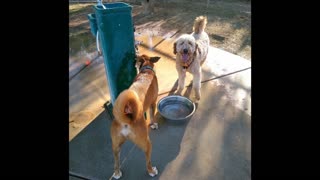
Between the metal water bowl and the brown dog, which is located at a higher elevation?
the brown dog

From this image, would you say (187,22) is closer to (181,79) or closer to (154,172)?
(181,79)

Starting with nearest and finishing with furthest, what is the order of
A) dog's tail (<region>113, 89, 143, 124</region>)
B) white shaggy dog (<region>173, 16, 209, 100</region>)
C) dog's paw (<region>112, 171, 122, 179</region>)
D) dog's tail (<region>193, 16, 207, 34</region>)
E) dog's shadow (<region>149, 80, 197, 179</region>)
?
dog's tail (<region>113, 89, 143, 124</region>)
dog's paw (<region>112, 171, 122, 179</region>)
dog's shadow (<region>149, 80, 197, 179</region>)
white shaggy dog (<region>173, 16, 209, 100</region>)
dog's tail (<region>193, 16, 207, 34</region>)

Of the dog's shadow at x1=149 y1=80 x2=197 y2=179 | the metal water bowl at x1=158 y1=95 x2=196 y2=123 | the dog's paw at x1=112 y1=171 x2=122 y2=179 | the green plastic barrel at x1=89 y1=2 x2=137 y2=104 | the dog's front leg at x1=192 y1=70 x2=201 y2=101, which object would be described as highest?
the green plastic barrel at x1=89 y1=2 x2=137 y2=104

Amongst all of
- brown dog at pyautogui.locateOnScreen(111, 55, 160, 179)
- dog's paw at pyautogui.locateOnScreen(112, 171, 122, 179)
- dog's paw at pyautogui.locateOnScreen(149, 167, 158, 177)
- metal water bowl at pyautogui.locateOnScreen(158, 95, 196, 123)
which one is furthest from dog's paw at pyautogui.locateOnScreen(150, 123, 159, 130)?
dog's paw at pyautogui.locateOnScreen(112, 171, 122, 179)

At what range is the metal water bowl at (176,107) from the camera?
380 centimetres

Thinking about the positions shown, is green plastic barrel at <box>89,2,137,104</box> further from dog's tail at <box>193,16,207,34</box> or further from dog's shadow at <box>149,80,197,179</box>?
dog's tail at <box>193,16,207,34</box>

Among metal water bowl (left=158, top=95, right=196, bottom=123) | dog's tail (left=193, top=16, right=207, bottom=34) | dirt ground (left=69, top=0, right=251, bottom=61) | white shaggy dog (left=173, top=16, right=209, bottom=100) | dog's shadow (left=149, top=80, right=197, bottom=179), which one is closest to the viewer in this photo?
dog's shadow (left=149, top=80, right=197, bottom=179)

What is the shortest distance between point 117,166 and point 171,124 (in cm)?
110

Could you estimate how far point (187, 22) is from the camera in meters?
8.00

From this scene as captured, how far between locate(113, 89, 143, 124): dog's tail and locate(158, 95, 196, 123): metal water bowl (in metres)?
1.52

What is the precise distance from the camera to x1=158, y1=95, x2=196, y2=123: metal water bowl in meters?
3.80

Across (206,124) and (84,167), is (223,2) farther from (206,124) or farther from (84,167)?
(84,167)

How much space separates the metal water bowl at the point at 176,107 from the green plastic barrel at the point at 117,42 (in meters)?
0.71

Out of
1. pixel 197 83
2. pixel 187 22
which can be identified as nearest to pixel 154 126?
pixel 197 83
